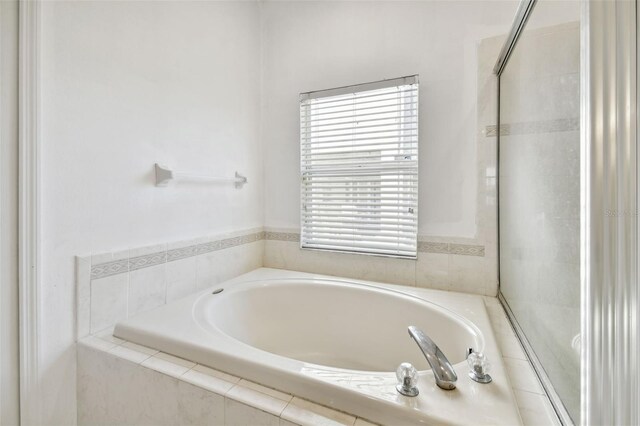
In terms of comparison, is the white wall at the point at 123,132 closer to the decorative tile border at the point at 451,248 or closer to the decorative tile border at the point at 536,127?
the decorative tile border at the point at 451,248

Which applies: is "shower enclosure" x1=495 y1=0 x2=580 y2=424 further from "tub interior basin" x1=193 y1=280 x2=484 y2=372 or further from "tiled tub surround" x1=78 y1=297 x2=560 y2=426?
"tub interior basin" x1=193 y1=280 x2=484 y2=372

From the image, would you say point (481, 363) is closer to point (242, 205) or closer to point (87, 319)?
point (87, 319)

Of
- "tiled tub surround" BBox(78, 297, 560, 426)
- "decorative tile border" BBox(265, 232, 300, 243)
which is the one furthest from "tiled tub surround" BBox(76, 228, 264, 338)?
Result: "decorative tile border" BBox(265, 232, 300, 243)

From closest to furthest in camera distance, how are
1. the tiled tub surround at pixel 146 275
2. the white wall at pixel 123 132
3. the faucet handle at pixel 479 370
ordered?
the faucet handle at pixel 479 370
the white wall at pixel 123 132
the tiled tub surround at pixel 146 275

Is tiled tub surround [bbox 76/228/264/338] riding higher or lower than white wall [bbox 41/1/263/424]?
lower

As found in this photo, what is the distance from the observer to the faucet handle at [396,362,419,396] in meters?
0.76

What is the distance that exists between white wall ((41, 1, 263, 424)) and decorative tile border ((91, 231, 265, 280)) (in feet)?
0.22

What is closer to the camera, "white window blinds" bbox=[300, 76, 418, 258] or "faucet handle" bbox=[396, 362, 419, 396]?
"faucet handle" bbox=[396, 362, 419, 396]

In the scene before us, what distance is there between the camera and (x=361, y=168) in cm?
183

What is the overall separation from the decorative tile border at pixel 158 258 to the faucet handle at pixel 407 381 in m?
1.16

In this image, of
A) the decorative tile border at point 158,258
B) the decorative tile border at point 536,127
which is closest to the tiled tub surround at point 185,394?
the decorative tile border at point 158,258

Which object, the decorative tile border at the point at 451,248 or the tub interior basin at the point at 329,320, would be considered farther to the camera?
the decorative tile border at the point at 451,248

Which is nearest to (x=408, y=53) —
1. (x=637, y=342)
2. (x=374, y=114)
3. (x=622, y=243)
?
(x=374, y=114)

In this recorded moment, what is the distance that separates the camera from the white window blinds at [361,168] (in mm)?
1713
